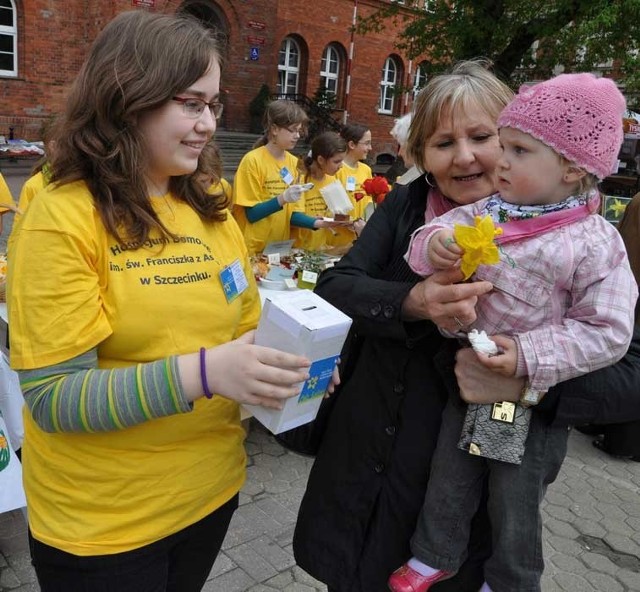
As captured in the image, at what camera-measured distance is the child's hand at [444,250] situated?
118 centimetres

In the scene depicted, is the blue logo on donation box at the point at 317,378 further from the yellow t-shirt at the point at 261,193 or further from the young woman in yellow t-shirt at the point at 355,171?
the young woman in yellow t-shirt at the point at 355,171

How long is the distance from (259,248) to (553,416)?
11.6ft

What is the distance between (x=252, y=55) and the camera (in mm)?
17719

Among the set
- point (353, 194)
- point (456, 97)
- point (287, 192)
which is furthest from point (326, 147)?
point (456, 97)

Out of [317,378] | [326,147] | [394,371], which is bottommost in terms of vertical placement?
[394,371]

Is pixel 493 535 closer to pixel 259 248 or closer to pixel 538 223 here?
pixel 538 223

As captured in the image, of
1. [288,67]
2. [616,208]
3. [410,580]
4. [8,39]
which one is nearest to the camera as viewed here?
[410,580]

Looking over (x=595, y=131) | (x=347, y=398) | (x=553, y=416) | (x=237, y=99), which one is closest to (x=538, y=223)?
(x=595, y=131)

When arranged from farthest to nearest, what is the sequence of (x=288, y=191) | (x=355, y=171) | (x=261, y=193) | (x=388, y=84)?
(x=388, y=84), (x=355, y=171), (x=261, y=193), (x=288, y=191)

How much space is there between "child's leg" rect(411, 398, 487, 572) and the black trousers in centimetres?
54

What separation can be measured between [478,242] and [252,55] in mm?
18209

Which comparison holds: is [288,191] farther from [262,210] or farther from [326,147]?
[326,147]

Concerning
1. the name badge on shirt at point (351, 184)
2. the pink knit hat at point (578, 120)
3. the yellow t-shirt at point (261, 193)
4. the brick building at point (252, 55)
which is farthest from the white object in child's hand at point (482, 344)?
the brick building at point (252, 55)

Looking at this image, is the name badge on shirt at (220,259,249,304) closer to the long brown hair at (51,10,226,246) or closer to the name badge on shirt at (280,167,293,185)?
the long brown hair at (51,10,226,246)
